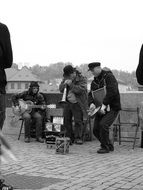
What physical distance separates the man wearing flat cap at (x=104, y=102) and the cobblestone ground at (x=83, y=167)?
1.22 ft

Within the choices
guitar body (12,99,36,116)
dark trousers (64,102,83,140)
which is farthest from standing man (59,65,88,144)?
guitar body (12,99,36,116)

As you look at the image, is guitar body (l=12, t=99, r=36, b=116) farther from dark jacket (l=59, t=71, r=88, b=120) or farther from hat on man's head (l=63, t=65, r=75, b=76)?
hat on man's head (l=63, t=65, r=75, b=76)

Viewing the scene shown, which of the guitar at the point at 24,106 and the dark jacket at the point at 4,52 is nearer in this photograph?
the dark jacket at the point at 4,52

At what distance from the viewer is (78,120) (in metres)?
10.9

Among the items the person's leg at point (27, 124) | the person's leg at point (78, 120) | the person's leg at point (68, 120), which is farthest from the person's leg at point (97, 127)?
the person's leg at point (27, 124)

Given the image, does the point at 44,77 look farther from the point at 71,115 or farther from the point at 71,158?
the point at 71,158

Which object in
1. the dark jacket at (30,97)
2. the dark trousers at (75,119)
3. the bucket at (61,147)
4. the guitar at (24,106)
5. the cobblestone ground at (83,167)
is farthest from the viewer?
the dark jacket at (30,97)

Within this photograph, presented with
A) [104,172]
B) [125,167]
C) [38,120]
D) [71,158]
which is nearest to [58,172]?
[104,172]

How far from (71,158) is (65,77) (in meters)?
2.98

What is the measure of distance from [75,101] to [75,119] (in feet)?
1.42

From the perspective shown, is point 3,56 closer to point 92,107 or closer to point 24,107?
point 92,107

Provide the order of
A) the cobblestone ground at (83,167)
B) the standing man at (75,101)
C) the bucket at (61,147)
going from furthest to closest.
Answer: the standing man at (75,101) → the bucket at (61,147) → the cobblestone ground at (83,167)

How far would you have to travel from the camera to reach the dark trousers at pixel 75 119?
1093 centimetres

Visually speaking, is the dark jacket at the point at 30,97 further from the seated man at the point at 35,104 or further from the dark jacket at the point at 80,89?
the dark jacket at the point at 80,89
